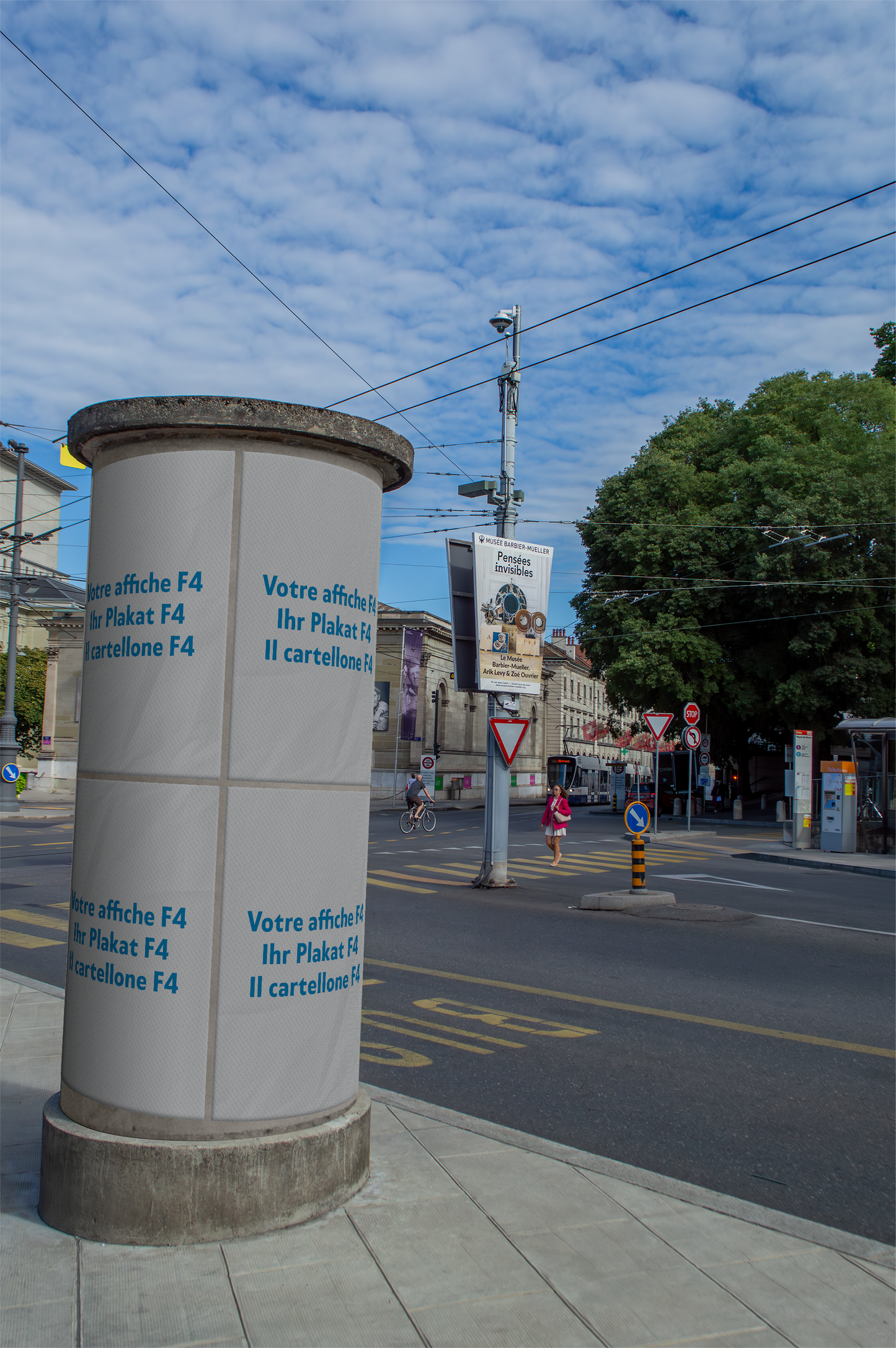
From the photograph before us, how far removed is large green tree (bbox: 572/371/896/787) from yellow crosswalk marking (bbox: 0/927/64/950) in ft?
89.0

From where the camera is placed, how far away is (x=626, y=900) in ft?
43.9

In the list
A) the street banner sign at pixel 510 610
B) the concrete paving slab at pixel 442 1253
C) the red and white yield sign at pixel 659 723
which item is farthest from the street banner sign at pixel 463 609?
the concrete paving slab at pixel 442 1253

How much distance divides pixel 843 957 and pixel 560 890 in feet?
19.9

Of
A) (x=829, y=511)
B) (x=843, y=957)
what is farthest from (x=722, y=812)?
(x=843, y=957)

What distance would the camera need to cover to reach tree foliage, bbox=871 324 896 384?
40.1m

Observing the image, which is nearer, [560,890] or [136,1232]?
[136,1232]

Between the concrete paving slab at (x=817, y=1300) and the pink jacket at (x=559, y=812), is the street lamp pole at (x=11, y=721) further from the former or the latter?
the concrete paving slab at (x=817, y=1300)

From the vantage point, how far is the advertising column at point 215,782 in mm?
3617

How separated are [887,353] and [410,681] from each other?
29.6m

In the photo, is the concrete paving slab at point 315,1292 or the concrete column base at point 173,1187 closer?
the concrete paving slab at point 315,1292

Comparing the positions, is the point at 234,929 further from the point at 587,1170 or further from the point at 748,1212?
the point at 748,1212

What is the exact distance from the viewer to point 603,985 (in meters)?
8.50

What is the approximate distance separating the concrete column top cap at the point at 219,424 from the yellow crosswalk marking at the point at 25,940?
696cm

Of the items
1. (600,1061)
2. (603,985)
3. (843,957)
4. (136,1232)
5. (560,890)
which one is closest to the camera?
(136,1232)
